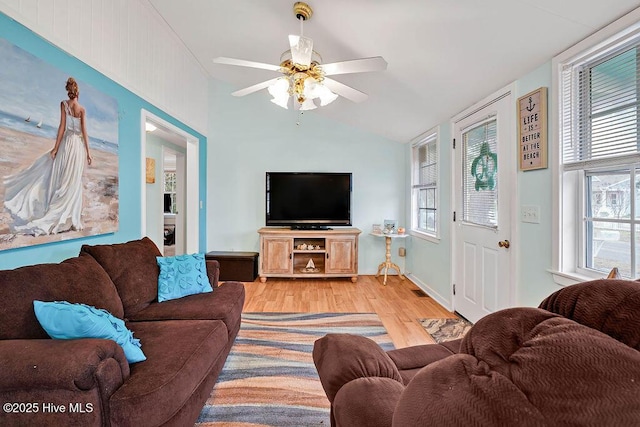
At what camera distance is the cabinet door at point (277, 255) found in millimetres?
4191

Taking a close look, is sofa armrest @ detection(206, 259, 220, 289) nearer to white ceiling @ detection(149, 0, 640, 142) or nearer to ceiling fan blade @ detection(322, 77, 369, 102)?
ceiling fan blade @ detection(322, 77, 369, 102)

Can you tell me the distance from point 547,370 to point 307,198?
13.2 ft

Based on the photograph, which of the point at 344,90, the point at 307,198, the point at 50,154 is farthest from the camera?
the point at 307,198

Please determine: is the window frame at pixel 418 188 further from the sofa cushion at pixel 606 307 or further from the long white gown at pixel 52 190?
the long white gown at pixel 52 190

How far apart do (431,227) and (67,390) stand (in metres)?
3.84

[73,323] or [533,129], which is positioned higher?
[533,129]

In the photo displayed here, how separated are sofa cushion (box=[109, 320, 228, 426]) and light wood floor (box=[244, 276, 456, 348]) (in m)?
1.54

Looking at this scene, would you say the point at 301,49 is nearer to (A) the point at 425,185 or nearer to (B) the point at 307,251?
(A) the point at 425,185

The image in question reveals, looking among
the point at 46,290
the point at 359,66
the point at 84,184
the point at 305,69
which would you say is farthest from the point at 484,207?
the point at 84,184

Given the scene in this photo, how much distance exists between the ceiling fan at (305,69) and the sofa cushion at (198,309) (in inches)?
66.4

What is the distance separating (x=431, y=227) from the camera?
12.8 feet

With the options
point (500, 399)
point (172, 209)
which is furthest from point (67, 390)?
point (172, 209)

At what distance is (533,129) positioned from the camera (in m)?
1.99

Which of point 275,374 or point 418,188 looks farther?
point 418,188
